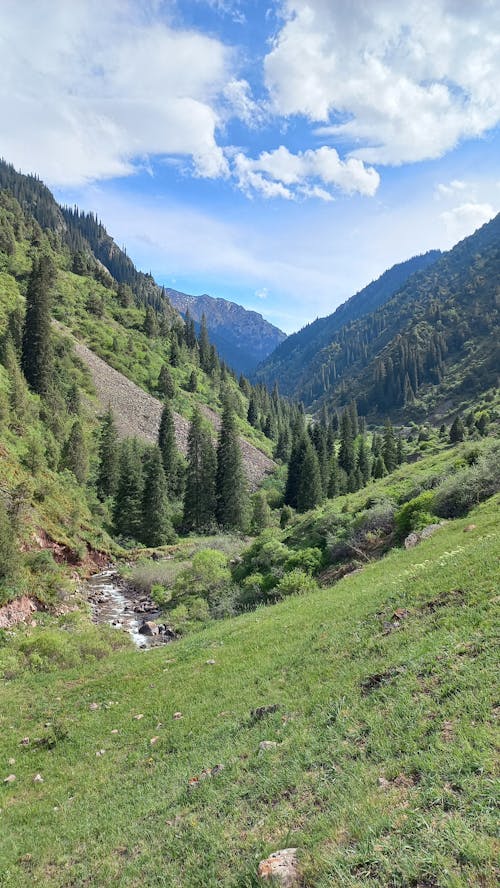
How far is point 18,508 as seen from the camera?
29.0 meters

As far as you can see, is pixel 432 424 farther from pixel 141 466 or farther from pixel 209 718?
pixel 209 718

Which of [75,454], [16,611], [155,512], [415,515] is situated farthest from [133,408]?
[415,515]

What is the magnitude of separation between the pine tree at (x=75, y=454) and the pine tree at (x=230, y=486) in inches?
805

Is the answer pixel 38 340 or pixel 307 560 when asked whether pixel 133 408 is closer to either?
pixel 38 340

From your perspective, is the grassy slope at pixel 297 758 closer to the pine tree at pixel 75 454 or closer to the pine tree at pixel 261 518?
the pine tree at pixel 75 454

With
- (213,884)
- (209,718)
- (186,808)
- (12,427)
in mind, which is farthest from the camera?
(12,427)

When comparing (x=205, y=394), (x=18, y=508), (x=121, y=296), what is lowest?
(x=18, y=508)

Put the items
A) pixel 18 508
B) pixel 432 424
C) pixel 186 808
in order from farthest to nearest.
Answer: pixel 432 424
pixel 18 508
pixel 186 808

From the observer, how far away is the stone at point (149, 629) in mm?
26984

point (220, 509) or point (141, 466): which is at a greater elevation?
point (141, 466)

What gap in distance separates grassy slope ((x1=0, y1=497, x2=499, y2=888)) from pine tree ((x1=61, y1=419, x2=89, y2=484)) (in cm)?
Result: 4249

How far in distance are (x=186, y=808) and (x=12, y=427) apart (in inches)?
1703

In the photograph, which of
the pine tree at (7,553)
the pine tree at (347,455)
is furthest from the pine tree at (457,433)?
the pine tree at (7,553)

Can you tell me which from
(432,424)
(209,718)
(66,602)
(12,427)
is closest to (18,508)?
(66,602)
